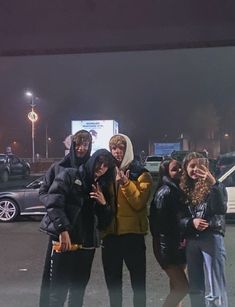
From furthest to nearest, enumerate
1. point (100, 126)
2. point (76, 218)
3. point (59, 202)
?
point (100, 126) < point (76, 218) < point (59, 202)

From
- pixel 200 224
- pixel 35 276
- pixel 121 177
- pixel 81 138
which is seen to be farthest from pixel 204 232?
pixel 35 276

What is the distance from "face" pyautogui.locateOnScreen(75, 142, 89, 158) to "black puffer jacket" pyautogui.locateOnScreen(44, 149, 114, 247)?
9cm

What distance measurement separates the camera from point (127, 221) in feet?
14.5

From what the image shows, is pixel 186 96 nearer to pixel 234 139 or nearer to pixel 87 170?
pixel 87 170

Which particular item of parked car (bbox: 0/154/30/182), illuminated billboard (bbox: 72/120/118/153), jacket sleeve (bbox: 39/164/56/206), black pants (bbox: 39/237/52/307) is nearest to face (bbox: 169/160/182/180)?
jacket sleeve (bbox: 39/164/56/206)

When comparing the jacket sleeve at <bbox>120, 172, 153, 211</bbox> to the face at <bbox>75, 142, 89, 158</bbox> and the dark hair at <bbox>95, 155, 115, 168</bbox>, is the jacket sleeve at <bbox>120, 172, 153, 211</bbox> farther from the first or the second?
the face at <bbox>75, 142, 89, 158</bbox>

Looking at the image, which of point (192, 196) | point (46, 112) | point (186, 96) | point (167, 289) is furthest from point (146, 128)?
point (192, 196)

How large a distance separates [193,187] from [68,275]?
125 centimetres

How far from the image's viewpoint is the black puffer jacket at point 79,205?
412 cm

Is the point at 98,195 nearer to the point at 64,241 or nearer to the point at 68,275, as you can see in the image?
the point at 64,241

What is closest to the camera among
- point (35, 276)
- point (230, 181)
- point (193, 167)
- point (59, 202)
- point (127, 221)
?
point (59, 202)

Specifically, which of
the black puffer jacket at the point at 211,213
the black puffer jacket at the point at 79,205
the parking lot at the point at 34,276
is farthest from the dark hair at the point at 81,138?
the parking lot at the point at 34,276

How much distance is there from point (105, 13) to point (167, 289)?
12.6 feet

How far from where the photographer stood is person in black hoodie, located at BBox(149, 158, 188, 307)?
4.37 m
